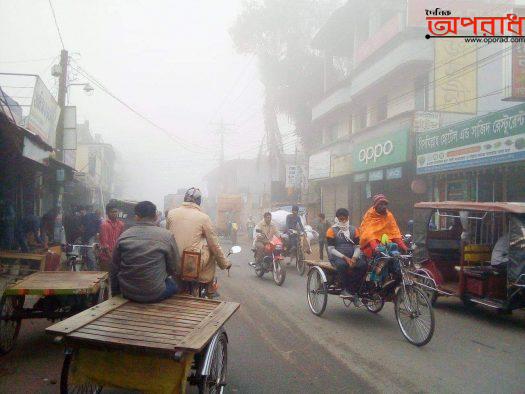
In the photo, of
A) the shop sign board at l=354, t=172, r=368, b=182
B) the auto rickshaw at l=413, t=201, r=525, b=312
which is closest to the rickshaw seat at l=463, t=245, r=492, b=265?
the auto rickshaw at l=413, t=201, r=525, b=312

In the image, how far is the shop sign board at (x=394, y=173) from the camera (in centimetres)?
1691

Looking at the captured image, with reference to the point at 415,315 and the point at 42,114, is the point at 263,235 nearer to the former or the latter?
the point at 415,315

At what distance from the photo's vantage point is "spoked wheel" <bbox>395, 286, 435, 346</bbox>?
5.63m

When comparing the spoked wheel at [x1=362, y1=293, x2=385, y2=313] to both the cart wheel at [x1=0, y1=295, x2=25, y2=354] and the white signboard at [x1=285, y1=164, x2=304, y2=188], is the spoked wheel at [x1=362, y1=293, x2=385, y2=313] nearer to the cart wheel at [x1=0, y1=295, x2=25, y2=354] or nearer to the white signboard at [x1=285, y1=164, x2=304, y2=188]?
the cart wheel at [x1=0, y1=295, x2=25, y2=354]

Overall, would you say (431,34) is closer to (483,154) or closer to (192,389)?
(483,154)

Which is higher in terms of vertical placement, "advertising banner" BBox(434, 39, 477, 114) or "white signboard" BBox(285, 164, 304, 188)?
"advertising banner" BBox(434, 39, 477, 114)

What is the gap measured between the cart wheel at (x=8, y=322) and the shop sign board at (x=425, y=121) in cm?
1429

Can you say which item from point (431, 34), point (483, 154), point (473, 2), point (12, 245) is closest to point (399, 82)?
point (431, 34)

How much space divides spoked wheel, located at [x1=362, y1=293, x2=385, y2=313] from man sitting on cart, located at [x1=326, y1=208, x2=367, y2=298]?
27 centimetres

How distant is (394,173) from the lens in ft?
56.6

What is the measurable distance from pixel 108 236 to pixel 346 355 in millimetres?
4960

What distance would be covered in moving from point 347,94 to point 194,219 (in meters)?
20.2

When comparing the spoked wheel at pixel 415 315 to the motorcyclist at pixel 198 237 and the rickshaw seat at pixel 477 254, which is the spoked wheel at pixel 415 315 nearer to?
the motorcyclist at pixel 198 237

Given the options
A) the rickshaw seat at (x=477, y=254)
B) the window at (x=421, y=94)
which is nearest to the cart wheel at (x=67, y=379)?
the rickshaw seat at (x=477, y=254)
